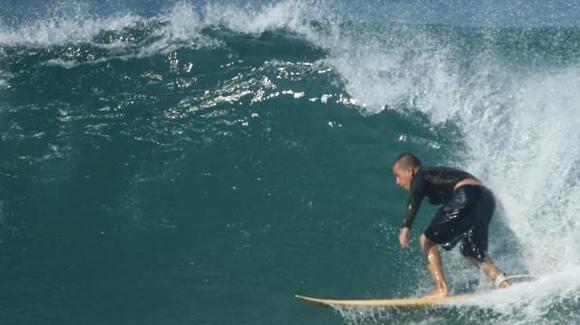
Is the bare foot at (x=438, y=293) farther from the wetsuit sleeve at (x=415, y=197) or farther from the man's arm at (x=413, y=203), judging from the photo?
the wetsuit sleeve at (x=415, y=197)

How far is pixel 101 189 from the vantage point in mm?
Answer: 9766

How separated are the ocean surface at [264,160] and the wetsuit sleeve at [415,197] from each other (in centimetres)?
86

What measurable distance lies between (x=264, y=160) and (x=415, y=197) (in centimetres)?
318

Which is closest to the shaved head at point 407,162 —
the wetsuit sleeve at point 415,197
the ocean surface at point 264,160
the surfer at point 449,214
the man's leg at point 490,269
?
the surfer at point 449,214

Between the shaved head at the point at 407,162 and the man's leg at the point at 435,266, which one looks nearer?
the man's leg at the point at 435,266

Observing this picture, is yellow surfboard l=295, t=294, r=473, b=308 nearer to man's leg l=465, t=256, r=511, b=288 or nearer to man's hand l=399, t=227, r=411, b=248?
man's leg l=465, t=256, r=511, b=288

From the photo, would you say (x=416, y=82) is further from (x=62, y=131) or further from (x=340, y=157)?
(x=62, y=131)

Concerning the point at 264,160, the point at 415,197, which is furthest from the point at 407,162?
the point at 264,160

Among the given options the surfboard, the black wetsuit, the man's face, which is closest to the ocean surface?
the surfboard

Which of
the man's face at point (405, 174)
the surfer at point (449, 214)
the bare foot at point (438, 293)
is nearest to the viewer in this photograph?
the bare foot at point (438, 293)

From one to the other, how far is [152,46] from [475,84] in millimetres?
4986

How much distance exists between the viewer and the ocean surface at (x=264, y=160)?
7.85 meters

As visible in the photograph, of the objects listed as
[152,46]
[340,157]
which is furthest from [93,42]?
[340,157]

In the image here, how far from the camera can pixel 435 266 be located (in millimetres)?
7266
